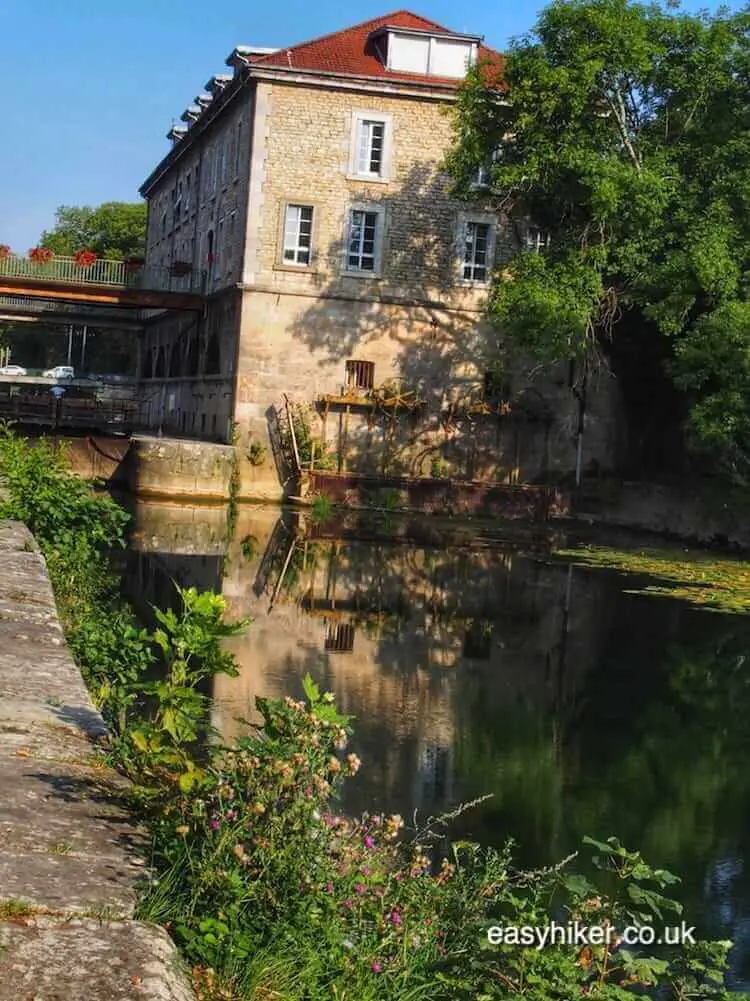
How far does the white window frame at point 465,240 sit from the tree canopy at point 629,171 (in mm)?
4094

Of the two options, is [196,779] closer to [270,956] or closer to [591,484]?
[270,956]

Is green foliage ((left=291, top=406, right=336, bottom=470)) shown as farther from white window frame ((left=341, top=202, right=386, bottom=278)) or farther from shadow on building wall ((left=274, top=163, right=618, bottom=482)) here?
white window frame ((left=341, top=202, right=386, bottom=278))

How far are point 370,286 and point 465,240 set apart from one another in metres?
2.82

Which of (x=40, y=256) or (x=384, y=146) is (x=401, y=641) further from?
(x=40, y=256)

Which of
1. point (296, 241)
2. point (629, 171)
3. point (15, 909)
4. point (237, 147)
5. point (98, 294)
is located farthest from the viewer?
point (98, 294)

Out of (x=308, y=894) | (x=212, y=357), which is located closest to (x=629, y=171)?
(x=212, y=357)

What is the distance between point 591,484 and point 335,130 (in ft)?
35.6

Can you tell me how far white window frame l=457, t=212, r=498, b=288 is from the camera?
108ft

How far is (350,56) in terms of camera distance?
3350cm

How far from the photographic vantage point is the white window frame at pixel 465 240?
1302 inches

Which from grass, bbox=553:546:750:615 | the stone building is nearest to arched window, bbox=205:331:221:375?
the stone building

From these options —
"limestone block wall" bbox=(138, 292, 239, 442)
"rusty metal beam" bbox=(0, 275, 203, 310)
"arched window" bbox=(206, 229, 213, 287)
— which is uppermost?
"arched window" bbox=(206, 229, 213, 287)

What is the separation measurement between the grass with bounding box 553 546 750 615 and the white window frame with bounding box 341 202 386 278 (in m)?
11.2

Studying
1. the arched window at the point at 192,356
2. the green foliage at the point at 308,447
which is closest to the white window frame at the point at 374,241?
the green foliage at the point at 308,447
